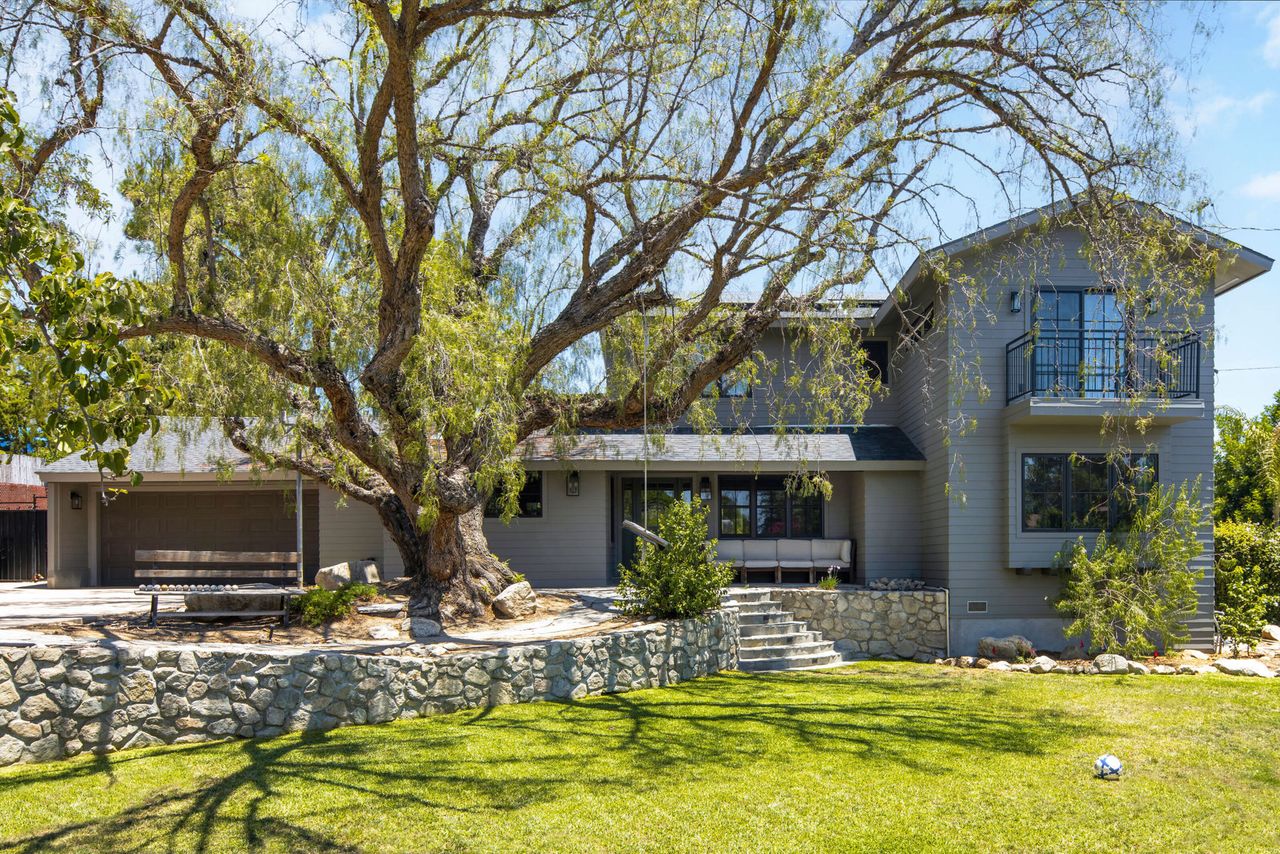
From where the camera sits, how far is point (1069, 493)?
14.4 meters

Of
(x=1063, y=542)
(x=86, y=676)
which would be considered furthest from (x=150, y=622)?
(x=1063, y=542)

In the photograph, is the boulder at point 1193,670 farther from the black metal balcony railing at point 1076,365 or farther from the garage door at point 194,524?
the garage door at point 194,524

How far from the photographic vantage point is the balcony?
13461mm

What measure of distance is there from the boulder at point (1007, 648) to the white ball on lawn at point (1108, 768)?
682cm

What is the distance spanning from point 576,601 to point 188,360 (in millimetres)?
5726

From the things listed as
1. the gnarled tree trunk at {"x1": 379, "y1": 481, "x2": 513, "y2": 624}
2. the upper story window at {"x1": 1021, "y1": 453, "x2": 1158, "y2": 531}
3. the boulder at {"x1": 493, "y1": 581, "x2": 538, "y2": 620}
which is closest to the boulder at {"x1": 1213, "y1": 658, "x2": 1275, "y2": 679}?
the upper story window at {"x1": 1021, "y1": 453, "x2": 1158, "y2": 531}

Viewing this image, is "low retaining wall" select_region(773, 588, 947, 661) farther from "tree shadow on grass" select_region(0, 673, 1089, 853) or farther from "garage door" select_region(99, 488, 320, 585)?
"garage door" select_region(99, 488, 320, 585)

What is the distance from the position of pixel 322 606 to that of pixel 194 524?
27.8 feet

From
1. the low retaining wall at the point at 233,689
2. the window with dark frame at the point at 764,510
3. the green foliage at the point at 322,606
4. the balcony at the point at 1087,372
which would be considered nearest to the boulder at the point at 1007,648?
the balcony at the point at 1087,372

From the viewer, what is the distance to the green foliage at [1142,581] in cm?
1323

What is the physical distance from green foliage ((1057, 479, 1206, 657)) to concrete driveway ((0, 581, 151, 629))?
1198 cm

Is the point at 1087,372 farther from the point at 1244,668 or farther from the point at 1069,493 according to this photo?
the point at 1244,668

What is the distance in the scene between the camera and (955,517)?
1443 cm

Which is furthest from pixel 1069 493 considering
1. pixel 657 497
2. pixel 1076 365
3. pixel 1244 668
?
pixel 657 497
